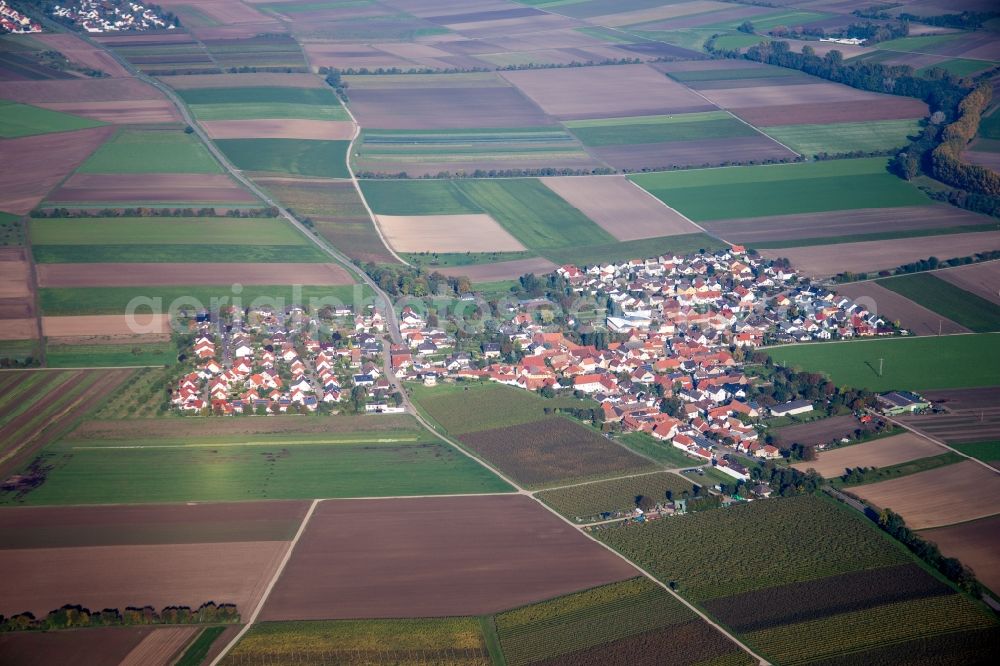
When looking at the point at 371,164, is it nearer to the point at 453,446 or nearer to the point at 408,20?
the point at 453,446

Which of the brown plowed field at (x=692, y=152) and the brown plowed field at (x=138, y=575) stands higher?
the brown plowed field at (x=692, y=152)

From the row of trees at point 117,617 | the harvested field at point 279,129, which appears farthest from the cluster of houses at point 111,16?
the row of trees at point 117,617

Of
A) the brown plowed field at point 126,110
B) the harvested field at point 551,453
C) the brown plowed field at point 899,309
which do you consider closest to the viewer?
the harvested field at point 551,453

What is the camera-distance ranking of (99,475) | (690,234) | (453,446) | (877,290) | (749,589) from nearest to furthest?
(749,589), (99,475), (453,446), (877,290), (690,234)

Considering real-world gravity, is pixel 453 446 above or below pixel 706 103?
below

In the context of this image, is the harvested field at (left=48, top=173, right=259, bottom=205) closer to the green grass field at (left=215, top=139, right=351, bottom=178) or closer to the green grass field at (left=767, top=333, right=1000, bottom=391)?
the green grass field at (left=215, top=139, right=351, bottom=178)

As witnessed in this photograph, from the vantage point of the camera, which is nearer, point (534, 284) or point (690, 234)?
point (534, 284)

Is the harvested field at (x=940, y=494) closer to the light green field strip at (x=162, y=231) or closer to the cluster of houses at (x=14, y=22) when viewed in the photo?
the light green field strip at (x=162, y=231)

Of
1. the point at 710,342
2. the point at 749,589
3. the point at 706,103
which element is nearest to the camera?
the point at 749,589

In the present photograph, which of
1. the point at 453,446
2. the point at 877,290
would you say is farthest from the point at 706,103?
the point at 453,446
